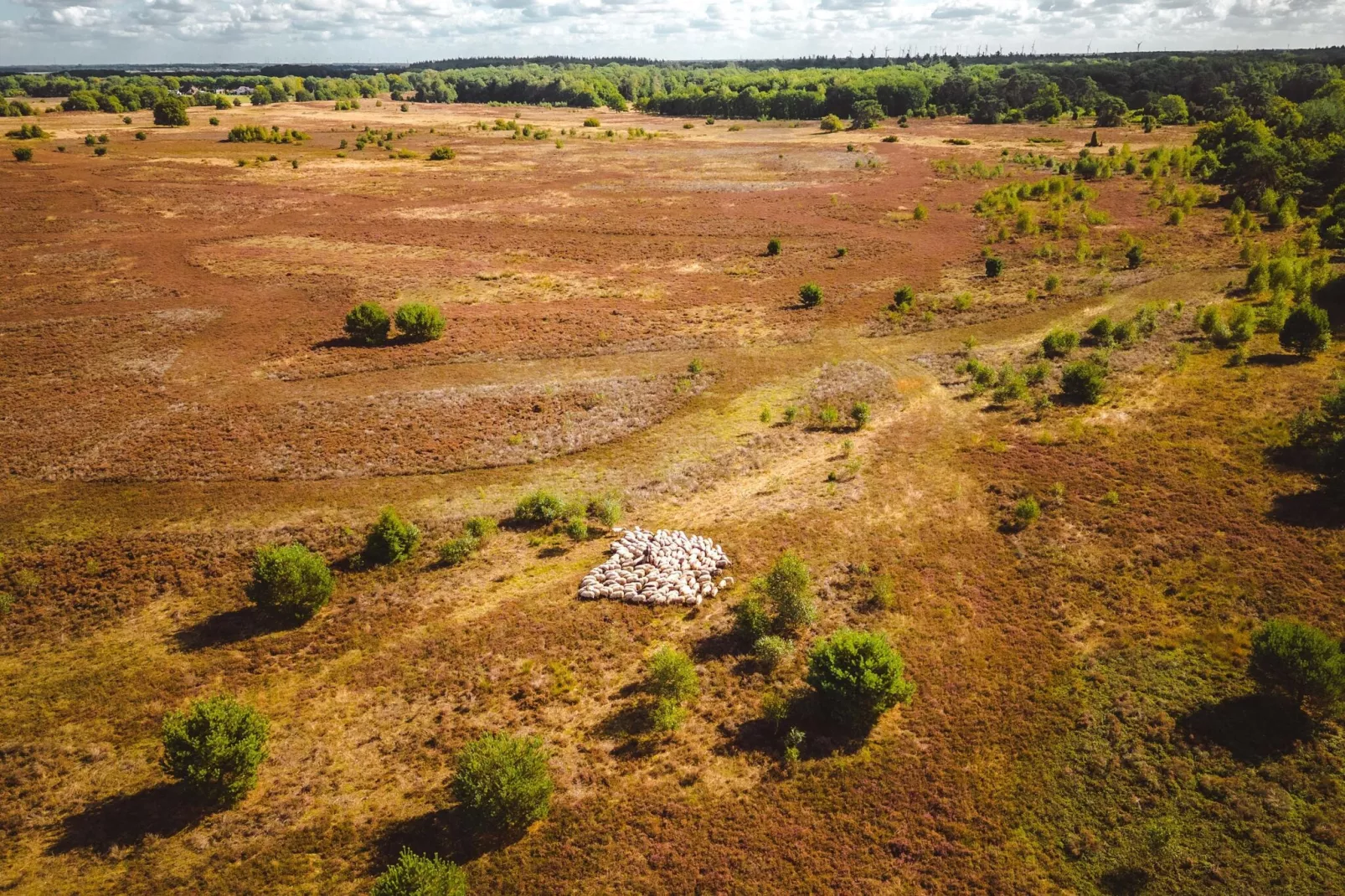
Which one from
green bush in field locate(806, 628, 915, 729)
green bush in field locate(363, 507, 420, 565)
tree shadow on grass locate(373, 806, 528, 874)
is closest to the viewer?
tree shadow on grass locate(373, 806, 528, 874)

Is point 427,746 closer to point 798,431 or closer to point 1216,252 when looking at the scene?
point 798,431

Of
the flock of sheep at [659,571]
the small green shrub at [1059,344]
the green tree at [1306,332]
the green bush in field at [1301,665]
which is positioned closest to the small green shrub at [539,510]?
the flock of sheep at [659,571]

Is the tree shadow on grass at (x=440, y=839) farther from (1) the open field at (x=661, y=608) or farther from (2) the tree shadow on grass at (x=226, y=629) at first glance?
(2) the tree shadow on grass at (x=226, y=629)

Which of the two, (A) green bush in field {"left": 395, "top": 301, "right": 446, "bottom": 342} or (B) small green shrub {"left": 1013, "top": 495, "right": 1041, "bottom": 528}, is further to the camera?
(A) green bush in field {"left": 395, "top": 301, "right": 446, "bottom": 342}

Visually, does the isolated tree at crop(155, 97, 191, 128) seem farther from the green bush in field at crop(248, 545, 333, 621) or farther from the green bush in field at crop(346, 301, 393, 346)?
the green bush in field at crop(248, 545, 333, 621)

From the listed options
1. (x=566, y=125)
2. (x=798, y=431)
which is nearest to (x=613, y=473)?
(x=798, y=431)

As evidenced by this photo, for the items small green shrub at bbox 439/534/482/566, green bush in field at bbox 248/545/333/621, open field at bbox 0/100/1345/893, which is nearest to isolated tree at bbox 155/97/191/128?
open field at bbox 0/100/1345/893
